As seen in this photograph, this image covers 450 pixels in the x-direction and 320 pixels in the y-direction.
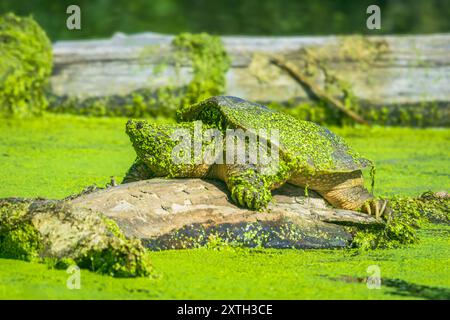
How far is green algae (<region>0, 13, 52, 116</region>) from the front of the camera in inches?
310

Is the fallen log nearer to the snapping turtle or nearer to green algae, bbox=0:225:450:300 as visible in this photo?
the snapping turtle

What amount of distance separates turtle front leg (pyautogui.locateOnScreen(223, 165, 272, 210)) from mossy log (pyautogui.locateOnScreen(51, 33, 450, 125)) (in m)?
3.72

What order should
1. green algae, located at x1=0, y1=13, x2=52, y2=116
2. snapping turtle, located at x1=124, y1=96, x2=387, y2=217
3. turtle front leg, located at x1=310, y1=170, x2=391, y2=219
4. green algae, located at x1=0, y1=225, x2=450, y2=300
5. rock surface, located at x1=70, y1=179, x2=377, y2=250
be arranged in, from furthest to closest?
green algae, located at x1=0, y1=13, x2=52, y2=116
turtle front leg, located at x1=310, y1=170, x2=391, y2=219
snapping turtle, located at x1=124, y1=96, x2=387, y2=217
rock surface, located at x1=70, y1=179, x2=377, y2=250
green algae, located at x1=0, y1=225, x2=450, y2=300

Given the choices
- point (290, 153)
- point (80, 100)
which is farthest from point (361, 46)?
point (290, 153)

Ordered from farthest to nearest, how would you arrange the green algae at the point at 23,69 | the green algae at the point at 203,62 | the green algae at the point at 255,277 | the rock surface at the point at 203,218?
the green algae at the point at 203,62
the green algae at the point at 23,69
the rock surface at the point at 203,218
the green algae at the point at 255,277

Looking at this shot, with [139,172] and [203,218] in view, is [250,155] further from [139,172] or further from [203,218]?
[139,172]

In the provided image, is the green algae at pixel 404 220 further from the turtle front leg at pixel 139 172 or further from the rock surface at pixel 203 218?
the turtle front leg at pixel 139 172

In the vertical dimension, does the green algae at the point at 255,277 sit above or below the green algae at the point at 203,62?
below

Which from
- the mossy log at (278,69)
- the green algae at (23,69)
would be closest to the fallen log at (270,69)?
the mossy log at (278,69)

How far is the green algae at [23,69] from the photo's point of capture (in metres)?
7.88

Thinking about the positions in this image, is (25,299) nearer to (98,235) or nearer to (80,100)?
(98,235)

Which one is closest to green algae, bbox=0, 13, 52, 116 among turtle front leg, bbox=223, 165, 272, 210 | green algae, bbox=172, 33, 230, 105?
green algae, bbox=172, 33, 230, 105

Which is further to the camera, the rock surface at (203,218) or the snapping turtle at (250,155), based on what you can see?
the snapping turtle at (250,155)

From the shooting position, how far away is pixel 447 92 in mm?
8203
